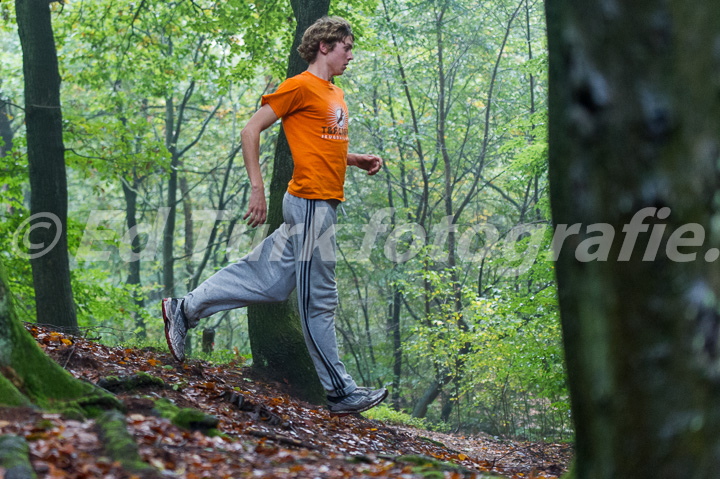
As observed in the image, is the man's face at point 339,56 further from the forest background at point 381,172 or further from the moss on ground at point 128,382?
the forest background at point 381,172

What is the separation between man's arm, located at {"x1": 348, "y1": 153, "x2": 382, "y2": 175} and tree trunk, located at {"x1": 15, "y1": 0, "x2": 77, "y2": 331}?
14.4ft

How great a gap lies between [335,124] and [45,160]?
472 cm

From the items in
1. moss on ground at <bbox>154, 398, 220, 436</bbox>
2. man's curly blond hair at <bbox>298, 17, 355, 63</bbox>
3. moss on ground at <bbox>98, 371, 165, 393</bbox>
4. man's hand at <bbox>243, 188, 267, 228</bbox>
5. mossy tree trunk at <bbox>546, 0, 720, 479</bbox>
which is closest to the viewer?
mossy tree trunk at <bbox>546, 0, 720, 479</bbox>

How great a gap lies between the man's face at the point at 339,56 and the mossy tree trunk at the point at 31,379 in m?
2.44

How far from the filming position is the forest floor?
2.30 m

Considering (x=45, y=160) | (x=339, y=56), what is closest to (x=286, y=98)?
(x=339, y=56)

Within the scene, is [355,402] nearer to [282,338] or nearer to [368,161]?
[282,338]

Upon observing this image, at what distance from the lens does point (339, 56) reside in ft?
14.0

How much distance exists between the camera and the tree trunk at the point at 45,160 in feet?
23.4

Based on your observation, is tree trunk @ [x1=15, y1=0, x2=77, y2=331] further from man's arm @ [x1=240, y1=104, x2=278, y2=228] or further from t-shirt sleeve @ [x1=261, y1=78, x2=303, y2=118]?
t-shirt sleeve @ [x1=261, y1=78, x2=303, y2=118]

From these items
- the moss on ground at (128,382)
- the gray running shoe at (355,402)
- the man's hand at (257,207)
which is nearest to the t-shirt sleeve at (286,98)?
the man's hand at (257,207)

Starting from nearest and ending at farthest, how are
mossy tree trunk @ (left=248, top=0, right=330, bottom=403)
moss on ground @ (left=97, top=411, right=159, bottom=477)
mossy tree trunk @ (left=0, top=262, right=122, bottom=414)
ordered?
moss on ground @ (left=97, top=411, right=159, bottom=477)
mossy tree trunk @ (left=0, top=262, right=122, bottom=414)
mossy tree trunk @ (left=248, top=0, right=330, bottom=403)

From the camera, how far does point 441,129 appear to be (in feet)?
58.1

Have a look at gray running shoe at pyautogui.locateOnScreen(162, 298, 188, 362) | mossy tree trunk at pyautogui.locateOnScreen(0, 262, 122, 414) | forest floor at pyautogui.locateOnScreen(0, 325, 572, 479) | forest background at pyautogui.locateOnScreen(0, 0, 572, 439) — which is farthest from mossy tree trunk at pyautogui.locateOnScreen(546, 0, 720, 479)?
forest background at pyautogui.locateOnScreen(0, 0, 572, 439)
